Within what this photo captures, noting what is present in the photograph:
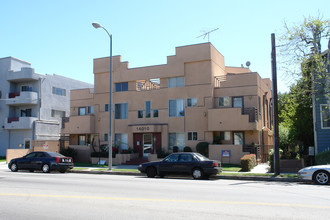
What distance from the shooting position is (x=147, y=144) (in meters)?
28.0

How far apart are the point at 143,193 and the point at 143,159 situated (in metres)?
16.2

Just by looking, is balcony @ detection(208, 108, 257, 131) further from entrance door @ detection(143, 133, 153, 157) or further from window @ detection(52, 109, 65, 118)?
window @ detection(52, 109, 65, 118)

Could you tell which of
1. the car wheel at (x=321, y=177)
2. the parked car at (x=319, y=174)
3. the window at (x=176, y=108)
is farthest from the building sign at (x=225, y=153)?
the car wheel at (x=321, y=177)

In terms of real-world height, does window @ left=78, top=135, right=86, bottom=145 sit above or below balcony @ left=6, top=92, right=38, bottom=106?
below

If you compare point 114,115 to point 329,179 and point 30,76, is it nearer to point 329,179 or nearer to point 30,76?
point 30,76

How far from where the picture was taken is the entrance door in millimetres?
27877

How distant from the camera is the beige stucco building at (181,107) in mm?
24844

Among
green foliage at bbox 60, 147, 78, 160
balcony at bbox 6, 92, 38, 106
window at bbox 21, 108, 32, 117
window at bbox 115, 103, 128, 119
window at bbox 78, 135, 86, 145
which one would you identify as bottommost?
green foliage at bbox 60, 147, 78, 160

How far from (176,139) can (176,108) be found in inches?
101

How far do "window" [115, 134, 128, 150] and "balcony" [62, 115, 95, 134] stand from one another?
8.71 feet

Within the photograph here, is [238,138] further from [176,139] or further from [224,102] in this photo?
[176,139]

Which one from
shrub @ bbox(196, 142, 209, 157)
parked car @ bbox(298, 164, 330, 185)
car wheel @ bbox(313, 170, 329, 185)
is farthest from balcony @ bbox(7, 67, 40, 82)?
car wheel @ bbox(313, 170, 329, 185)

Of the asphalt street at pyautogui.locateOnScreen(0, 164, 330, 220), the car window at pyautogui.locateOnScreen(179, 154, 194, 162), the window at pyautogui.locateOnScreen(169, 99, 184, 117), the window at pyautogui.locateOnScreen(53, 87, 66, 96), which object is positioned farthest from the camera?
the window at pyautogui.locateOnScreen(53, 87, 66, 96)

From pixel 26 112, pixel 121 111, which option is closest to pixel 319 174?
pixel 121 111
